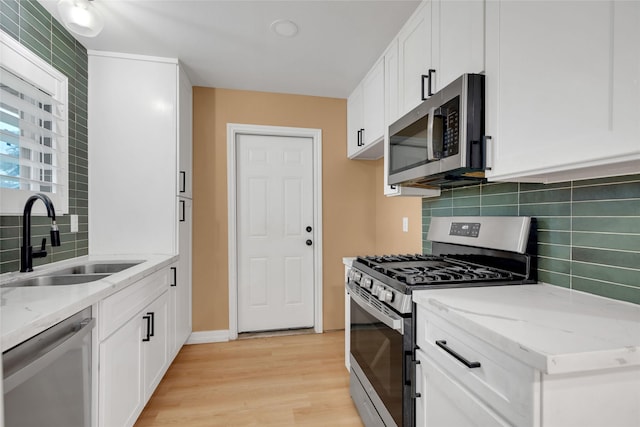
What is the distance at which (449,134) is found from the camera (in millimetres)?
1329

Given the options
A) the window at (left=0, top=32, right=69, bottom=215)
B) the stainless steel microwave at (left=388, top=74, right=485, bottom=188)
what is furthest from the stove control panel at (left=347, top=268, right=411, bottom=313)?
the window at (left=0, top=32, right=69, bottom=215)

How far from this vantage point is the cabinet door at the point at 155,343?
1761mm

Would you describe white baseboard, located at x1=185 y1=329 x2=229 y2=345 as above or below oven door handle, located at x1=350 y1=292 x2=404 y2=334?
below

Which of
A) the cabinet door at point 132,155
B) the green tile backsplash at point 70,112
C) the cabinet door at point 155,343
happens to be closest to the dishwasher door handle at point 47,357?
the cabinet door at point 155,343

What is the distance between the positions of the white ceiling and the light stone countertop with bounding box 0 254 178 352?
5.10 feet

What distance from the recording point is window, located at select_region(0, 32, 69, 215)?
1500mm

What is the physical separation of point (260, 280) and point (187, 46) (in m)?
2.11

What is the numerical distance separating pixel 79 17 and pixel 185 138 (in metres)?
1.13

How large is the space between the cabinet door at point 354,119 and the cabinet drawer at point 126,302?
197cm

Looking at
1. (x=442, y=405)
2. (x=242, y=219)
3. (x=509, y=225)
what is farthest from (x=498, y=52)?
(x=242, y=219)

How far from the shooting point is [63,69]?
6.48 ft

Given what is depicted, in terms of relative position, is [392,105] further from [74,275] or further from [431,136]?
[74,275]

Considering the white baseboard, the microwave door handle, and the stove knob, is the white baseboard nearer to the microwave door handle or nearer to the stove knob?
the stove knob

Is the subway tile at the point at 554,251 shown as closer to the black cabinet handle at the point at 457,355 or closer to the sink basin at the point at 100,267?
the black cabinet handle at the point at 457,355
